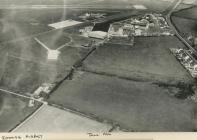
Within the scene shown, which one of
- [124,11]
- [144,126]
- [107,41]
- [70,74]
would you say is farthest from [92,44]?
[144,126]

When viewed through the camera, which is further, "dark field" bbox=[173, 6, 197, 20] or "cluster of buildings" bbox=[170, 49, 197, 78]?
"dark field" bbox=[173, 6, 197, 20]

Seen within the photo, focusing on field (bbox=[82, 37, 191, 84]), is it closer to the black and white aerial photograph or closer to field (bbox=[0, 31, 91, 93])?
the black and white aerial photograph

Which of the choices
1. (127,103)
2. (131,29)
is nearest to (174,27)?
(131,29)

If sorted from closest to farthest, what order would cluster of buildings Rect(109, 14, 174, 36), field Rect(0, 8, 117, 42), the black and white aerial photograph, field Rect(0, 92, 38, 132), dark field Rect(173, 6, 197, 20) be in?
field Rect(0, 92, 38, 132), the black and white aerial photograph, field Rect(0, 8, 117, 42), cluster of buildings Rect(109, 14, 174, 36), dark field Rect(173, 6, 197, 20)

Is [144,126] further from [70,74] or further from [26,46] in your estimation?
[26,46]

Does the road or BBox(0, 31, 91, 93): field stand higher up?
the road

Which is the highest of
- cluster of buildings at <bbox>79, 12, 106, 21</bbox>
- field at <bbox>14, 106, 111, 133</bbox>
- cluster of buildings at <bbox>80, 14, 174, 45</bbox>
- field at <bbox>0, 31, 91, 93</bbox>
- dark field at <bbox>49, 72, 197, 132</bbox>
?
cluster of buildings at <bbox>79, 12, 106, 21</bbox>

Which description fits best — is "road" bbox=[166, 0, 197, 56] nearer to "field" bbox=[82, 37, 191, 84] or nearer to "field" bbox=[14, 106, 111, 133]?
"field" bbox=[82, 37, 191, 84]

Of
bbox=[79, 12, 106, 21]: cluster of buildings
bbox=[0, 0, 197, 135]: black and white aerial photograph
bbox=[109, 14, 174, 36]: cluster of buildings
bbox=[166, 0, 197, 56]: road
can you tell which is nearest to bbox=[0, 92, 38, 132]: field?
bbox=[0, 0, 197, 135]: black and white aerial photograph

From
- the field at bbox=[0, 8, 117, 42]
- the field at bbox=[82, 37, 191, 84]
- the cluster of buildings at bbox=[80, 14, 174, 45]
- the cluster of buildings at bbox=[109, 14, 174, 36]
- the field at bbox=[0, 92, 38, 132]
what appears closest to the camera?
the field at bbox=[0, 92, 38, 132]
